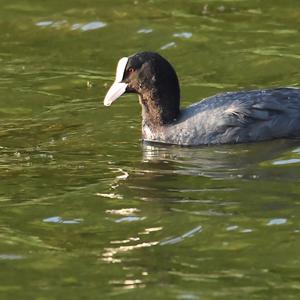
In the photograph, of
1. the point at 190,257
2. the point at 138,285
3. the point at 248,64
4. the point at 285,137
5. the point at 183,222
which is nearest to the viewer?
the point at 138,285

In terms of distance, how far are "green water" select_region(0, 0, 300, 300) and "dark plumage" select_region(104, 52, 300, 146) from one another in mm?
166

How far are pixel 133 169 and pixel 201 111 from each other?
1142 mm

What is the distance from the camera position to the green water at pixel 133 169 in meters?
7.02

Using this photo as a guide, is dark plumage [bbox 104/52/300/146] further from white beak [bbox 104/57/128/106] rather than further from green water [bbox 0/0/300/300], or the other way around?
green water [bbox 0/0/300/300]

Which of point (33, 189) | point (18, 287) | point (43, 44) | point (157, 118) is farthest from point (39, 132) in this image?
point (18, 287)

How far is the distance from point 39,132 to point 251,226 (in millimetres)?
3491

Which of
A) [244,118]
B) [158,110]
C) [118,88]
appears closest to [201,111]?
[244,118]

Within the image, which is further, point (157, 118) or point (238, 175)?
point (157, 118)

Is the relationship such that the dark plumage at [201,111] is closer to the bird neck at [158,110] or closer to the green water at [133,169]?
the bird neck at [158,110]

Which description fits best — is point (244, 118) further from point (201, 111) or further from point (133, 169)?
point (133, 169)

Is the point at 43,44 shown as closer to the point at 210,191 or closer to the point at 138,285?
the point at 210,191

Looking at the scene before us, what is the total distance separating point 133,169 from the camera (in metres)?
9.48

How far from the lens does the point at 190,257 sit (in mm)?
7281

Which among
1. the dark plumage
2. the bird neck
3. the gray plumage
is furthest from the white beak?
the gray plumage
